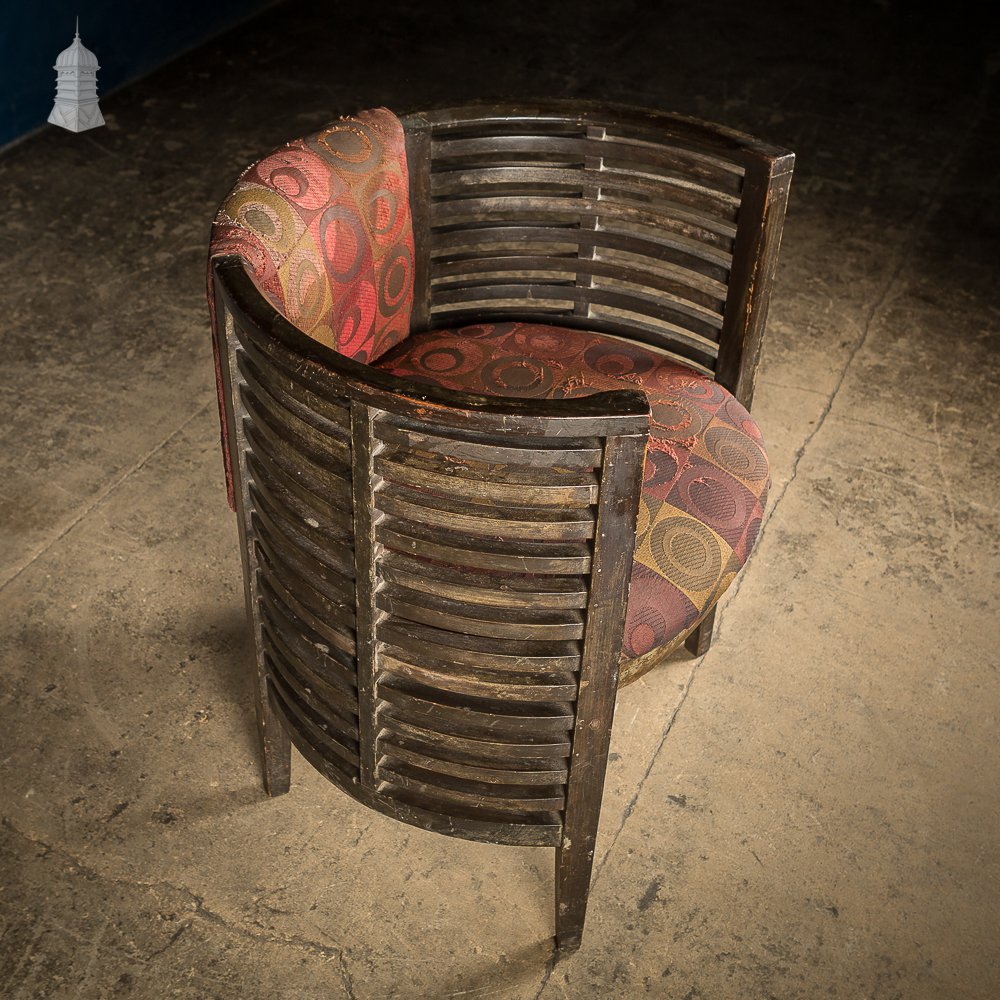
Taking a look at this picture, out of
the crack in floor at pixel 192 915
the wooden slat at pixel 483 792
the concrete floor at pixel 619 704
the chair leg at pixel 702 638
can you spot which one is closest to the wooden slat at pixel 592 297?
the chair leg at pixel 702 638

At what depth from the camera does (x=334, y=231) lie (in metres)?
1.80

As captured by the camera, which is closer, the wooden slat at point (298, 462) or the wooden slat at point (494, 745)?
the wooden slat at point (298, 462)

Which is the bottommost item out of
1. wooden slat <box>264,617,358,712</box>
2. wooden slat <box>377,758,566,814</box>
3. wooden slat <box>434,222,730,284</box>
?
wooden slat <box>377,758,566,814</box>

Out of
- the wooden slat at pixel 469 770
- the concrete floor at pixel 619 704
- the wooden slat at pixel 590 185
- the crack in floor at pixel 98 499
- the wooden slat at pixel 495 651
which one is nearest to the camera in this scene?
the wooden slat at pixel 495 651

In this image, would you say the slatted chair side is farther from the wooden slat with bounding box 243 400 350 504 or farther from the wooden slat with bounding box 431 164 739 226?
the wooden slat with bounding box 431 164 739 226

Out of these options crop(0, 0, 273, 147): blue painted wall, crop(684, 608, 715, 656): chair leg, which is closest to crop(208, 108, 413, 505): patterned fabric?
crop(684, 608, 715, 656): chair leg

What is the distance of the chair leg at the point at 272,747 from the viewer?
1932 millimetres

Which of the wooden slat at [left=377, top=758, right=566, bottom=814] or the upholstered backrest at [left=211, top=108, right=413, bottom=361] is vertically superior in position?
the upholstered backrest at [left=211, top=108, right=413, bottom=361]

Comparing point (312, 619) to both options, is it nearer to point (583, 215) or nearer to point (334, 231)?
point (334, 231)

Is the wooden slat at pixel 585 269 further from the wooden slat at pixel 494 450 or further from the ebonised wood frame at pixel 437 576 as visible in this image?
the wooden slat at pixel 494 450

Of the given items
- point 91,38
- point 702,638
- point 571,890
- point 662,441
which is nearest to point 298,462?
point 662,441

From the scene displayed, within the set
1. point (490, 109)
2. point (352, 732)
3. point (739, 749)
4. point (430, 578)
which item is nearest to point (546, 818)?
point (352, 732)

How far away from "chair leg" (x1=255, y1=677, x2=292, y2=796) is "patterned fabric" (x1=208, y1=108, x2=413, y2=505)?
32 centimetres

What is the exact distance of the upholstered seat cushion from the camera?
177 cm
